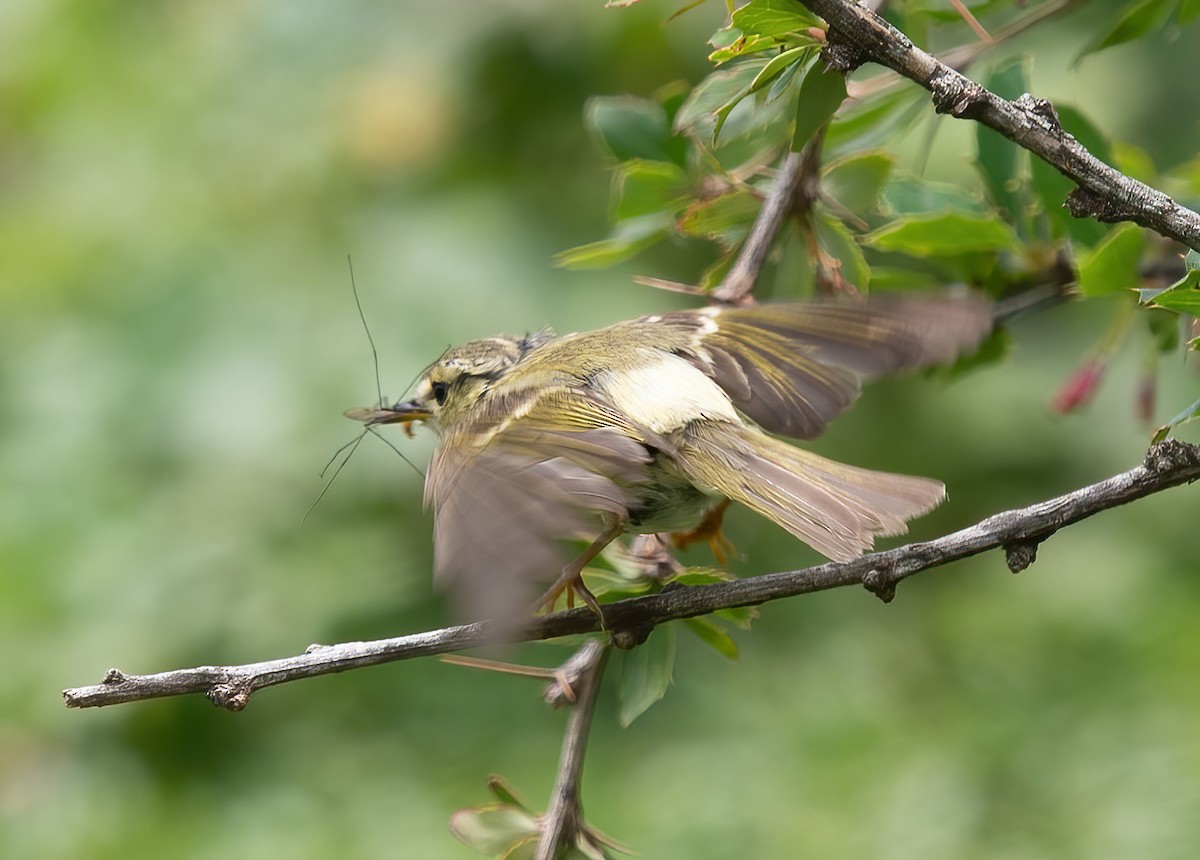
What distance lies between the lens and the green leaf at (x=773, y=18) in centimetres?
142

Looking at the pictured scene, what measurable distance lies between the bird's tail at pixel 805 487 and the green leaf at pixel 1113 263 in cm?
37

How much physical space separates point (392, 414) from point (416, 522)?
7.39ft

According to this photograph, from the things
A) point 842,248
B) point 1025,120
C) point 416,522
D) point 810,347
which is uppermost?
point 1025,120

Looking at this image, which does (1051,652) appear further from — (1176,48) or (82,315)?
(82,315)

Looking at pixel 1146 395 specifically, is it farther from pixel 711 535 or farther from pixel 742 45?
pixel 742 45

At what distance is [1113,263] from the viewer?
72.7 inches

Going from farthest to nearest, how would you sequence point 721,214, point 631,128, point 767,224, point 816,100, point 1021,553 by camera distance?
point 631,128 < point 721,214 < point 767,224 < point 816,100 < point 1021,553

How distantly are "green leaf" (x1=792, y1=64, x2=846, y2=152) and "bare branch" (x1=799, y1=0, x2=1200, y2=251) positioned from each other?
15 cm

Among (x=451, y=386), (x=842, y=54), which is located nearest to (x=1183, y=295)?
(x=842, y=54)

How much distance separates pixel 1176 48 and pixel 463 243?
2.84 metres

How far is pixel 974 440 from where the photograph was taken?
4844 mm

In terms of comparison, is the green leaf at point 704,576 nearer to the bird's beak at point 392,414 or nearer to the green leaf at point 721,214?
the green leaf at point 721,214

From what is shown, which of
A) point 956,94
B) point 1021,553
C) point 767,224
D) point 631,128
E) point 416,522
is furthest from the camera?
point 416,522

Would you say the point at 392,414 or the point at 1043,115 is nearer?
the point at 1043,115
